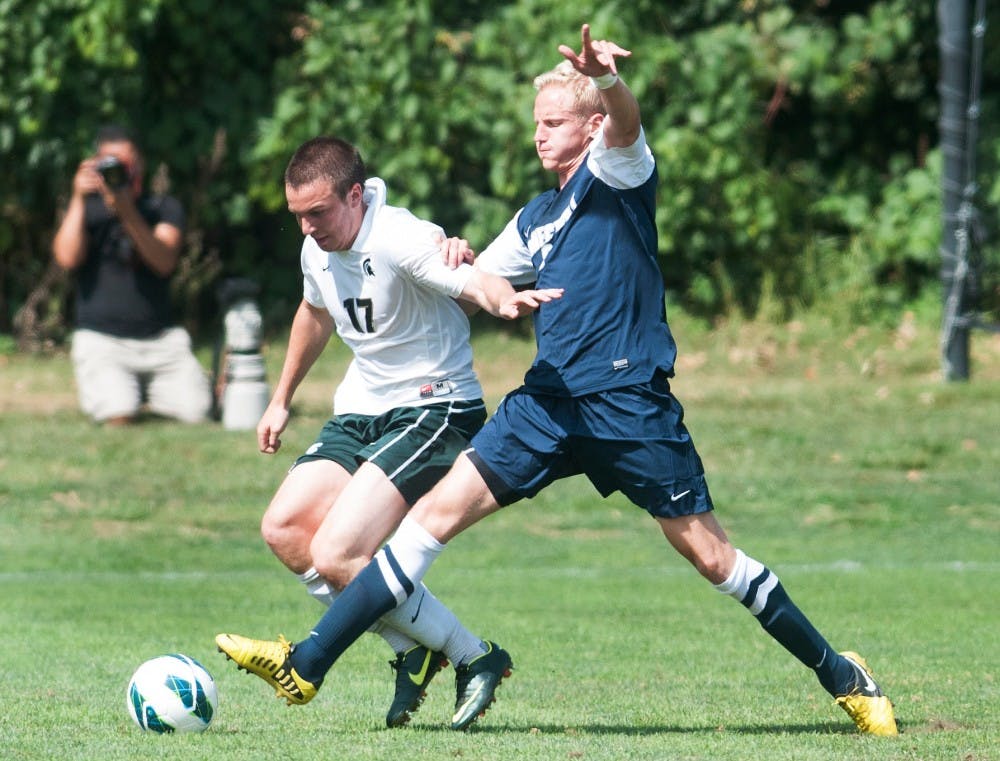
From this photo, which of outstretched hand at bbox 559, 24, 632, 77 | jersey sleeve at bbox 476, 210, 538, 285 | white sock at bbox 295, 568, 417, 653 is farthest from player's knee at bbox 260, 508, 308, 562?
outstretched hand at bbox 559, 24, 632, 77

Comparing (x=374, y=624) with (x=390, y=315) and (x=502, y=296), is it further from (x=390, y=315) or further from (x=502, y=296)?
(x=502, y=296)

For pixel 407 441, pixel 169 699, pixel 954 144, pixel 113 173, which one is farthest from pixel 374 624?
pixel 954 144

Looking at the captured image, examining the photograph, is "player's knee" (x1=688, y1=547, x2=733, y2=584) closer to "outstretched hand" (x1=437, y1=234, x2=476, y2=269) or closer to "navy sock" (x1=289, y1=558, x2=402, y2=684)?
"navy sock" (x1=289, y1=558, x2=402, y2=684)

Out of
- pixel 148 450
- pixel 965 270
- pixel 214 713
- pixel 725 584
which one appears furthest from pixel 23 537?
pixel 965 270

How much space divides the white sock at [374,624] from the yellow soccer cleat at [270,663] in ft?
1.50

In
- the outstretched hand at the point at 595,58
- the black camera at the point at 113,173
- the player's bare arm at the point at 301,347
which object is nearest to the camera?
the outstretched hand at the point at 595,58

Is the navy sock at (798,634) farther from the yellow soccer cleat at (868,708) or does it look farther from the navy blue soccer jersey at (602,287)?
the navy blue soccer jersey at (602,287)

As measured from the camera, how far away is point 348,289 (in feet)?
20.0

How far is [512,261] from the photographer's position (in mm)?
5887

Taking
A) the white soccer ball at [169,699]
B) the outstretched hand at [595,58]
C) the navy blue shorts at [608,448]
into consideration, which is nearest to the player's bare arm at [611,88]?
the outstretched hand at [595,58]

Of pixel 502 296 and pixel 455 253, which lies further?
pixel 455 253

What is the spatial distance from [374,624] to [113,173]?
6916 millimetres

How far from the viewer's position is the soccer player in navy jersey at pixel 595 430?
5.59 m

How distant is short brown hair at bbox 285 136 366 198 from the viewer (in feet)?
19.3
